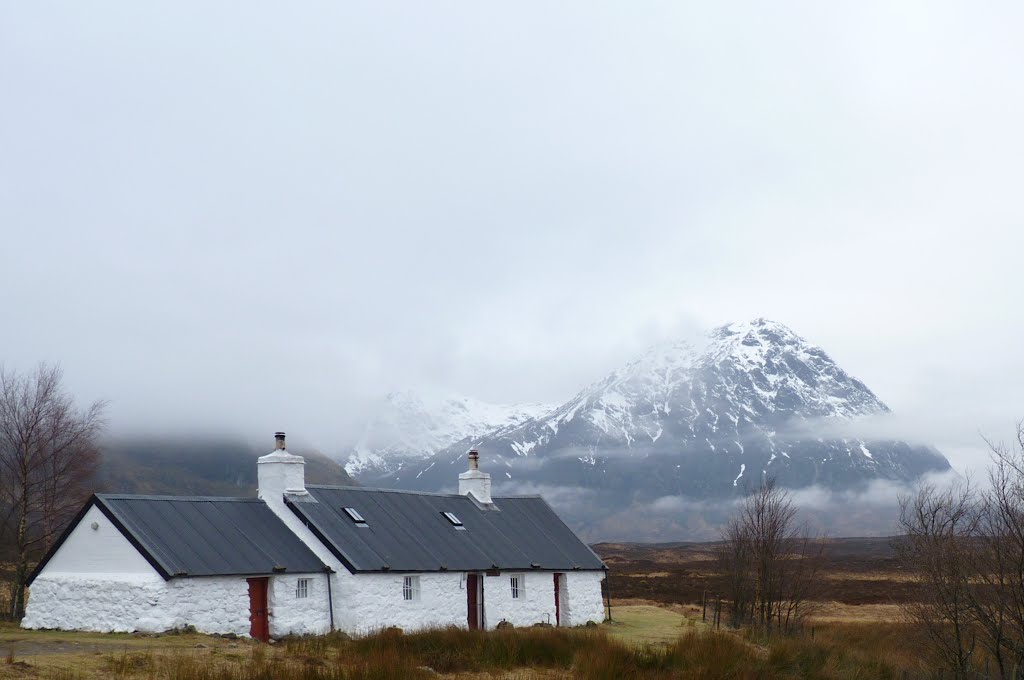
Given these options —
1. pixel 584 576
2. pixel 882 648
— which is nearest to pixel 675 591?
pixel 584 576

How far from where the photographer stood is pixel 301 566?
33.7m

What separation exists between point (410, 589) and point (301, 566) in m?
4.31

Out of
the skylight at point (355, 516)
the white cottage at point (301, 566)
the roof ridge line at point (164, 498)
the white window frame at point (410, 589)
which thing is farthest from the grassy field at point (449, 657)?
the skylight at point (355, 516)

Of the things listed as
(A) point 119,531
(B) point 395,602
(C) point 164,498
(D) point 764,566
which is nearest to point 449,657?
(B) point 395,602

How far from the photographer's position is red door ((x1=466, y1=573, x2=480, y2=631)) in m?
38.8

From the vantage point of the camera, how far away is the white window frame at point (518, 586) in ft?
134

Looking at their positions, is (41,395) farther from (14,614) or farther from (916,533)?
(916,533)

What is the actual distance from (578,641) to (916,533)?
9192 mm

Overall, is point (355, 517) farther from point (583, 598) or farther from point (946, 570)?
point (946, 570)

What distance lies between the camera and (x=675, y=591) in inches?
2854

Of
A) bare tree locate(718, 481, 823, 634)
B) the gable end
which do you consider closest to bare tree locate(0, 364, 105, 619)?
the gable end

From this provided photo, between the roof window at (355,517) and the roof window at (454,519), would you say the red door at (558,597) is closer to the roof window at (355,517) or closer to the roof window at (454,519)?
the roof window at (454,519)

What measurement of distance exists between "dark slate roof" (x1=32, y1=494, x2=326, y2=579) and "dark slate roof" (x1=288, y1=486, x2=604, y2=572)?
128 cm

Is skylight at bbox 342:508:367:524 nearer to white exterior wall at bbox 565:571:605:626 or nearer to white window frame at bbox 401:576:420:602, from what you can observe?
white window frame at bbox 401:576:420:602
